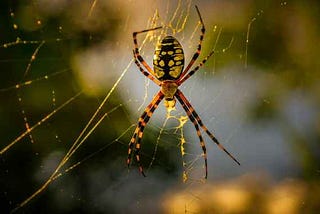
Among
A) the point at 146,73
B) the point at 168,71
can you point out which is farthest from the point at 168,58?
the point at 146,73

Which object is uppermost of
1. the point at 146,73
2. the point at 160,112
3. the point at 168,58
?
the point at 168,58

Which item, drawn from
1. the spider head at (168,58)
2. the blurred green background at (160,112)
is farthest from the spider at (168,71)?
the blurred green background at (160,112)

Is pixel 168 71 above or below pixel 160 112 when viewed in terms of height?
above

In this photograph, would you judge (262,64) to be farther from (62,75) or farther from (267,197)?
(62,75)

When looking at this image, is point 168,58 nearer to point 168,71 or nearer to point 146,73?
point 168,71

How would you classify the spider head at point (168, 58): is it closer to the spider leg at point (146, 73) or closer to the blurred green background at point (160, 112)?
the spider leg at point (146, 73)

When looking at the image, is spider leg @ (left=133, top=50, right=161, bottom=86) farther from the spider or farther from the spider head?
the spider head
